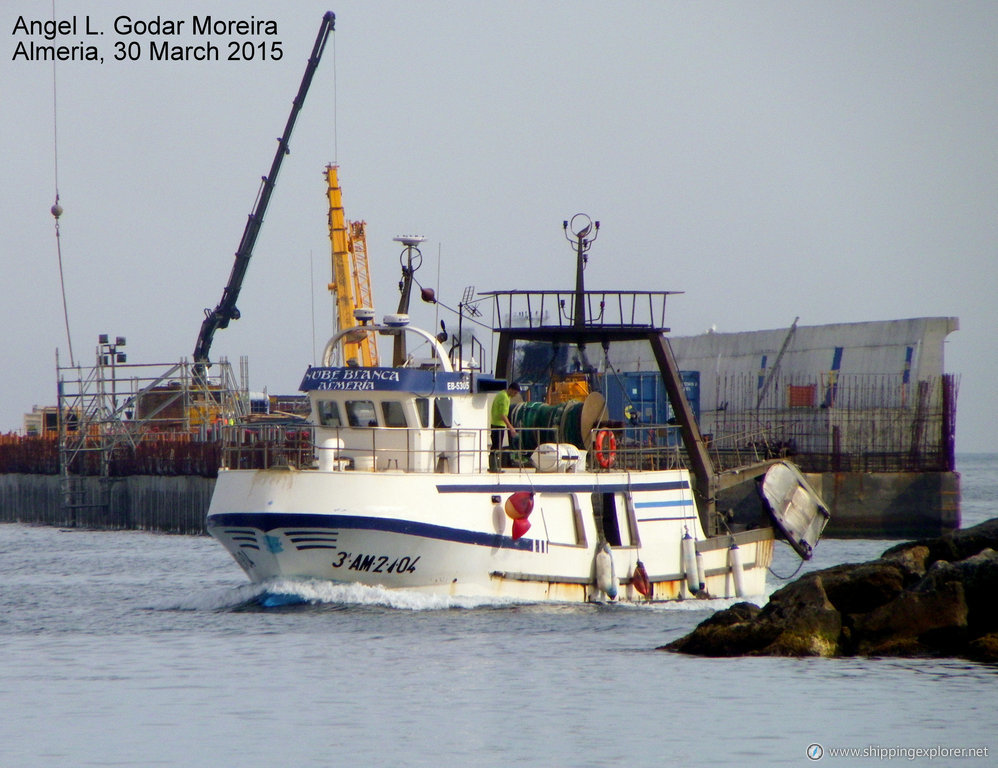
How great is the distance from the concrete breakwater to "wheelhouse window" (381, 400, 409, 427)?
38.1 m

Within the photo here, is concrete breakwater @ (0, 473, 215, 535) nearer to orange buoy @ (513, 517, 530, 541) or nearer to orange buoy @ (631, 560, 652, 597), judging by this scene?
orange buoy @ (631, 560, 652, 597)

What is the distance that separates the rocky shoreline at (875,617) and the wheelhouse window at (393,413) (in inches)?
295

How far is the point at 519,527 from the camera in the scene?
28.7m

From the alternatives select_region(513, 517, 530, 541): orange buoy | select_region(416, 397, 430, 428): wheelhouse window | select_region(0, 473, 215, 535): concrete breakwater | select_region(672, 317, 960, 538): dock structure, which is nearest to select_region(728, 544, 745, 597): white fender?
select_region(513, 517, 530, 541): orange buoy

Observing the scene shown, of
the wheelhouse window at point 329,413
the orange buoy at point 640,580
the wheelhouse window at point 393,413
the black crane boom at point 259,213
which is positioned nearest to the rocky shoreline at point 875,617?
the orange buoy at point 640,580

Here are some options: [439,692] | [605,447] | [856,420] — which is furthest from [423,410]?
[856,420]

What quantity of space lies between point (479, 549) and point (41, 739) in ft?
33.5

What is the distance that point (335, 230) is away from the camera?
300ft

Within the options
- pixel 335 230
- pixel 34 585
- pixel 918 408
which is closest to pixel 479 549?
pixel 34 585

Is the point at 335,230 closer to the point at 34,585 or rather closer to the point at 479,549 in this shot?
the point at 34,585

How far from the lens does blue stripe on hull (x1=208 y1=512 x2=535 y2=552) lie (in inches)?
1060

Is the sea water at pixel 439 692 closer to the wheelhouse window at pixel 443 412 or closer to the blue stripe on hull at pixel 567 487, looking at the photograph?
the blue stripe on hull at pixel 567 487

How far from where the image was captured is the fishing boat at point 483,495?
89.6ft

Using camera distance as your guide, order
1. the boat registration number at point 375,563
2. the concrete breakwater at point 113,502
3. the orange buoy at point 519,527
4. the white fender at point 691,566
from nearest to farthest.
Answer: the boat registration number at point 375,563 < the orange buoy at point 519,527 < the white fender at point 691,566 < the concrete breakwater at point 113,502
